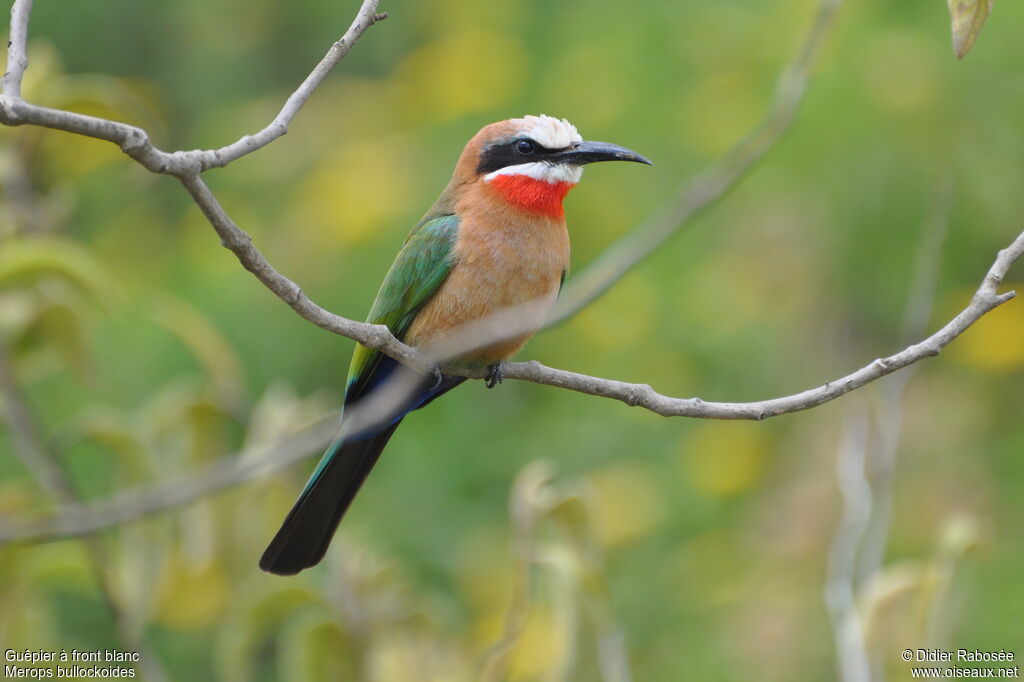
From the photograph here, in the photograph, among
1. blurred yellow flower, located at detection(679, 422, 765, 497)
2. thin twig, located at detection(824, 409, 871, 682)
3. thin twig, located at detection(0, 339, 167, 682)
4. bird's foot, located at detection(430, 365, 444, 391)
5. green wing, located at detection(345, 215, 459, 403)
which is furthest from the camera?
blurred yellow flower, located at detection(679, 422, 765, 497)

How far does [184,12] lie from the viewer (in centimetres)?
623

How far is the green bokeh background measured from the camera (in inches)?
117

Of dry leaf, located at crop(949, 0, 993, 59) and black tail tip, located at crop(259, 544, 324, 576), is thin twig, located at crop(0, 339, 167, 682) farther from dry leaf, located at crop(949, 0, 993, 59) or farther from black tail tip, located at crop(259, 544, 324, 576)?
dry leaf, located at crop(949, 0, 993, 59)

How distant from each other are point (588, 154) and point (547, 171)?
0.39 ft

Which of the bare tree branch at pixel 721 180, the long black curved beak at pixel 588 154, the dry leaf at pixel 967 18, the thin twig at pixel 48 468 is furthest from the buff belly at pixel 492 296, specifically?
the dry leaf at pixel 967 18

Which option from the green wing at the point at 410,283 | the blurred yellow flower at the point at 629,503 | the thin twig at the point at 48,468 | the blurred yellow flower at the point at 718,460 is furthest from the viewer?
the blurred yellow flower at the point at 718,460

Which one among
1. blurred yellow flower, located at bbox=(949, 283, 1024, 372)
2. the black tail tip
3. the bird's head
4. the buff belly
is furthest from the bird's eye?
blurred yellow flower, located at bbox=(949, 283, 1024, 372)

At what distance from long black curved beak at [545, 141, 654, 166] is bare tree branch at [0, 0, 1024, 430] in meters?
0.30

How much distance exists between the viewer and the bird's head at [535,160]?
3.21 meters

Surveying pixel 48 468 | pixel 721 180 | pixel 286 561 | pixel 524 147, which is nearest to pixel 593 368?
pixel 524 147

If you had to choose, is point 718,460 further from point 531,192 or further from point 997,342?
point 531,192

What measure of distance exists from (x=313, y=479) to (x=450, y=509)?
3.29 feet

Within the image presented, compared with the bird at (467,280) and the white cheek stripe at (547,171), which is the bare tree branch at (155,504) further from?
the white cheek stripe at (547,171)

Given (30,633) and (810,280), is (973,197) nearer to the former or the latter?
(810,280)
